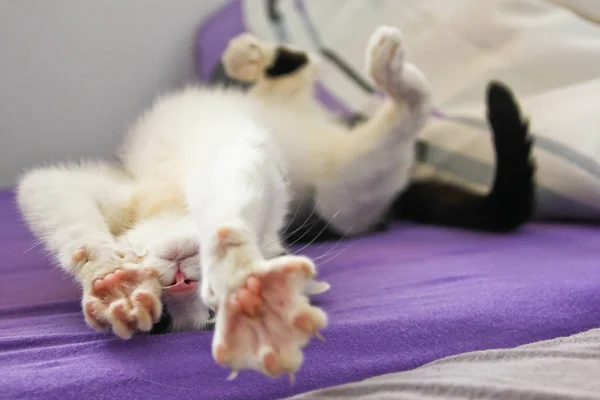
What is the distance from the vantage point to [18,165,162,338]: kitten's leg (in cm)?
67

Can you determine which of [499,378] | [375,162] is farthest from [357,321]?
[375,162]

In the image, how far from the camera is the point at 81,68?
1.79 metres

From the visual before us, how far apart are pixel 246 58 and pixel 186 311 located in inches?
30.5

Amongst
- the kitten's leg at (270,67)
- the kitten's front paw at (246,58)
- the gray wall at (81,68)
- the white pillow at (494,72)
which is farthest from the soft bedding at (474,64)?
the kitten's front paw at (246,58)

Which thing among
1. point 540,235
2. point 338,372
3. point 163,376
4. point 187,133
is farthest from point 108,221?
point 540,235

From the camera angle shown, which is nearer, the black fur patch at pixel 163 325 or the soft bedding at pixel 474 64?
the black fur patch at pixel 163 325

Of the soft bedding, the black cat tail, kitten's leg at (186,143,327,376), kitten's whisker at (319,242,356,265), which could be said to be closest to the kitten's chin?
kitten's leg at (186,143,327,376)

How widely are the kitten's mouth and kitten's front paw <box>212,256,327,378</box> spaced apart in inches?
9.5

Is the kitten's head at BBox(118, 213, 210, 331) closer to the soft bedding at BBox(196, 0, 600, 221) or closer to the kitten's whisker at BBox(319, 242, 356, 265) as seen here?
the kitten's whisker at BBox(319, 242, 356, 265)

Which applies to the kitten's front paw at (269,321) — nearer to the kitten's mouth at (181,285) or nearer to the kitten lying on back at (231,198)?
the kitten lying on back at (231,198)

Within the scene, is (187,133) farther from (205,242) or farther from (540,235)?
(540,235)

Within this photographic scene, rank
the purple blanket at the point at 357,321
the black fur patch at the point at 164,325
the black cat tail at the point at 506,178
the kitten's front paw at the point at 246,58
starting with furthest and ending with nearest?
the kitten's front paw at the point at 246,58, the black cat tail at the point at 506,178, the black fur patch at the point at 164,325, the purple blanket at the point at 357,321

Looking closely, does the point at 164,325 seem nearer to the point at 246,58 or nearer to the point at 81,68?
the point at 246,58

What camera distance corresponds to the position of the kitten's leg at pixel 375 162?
46.3 inches
